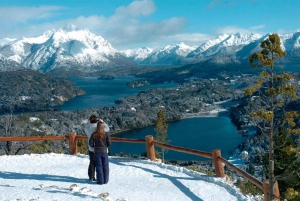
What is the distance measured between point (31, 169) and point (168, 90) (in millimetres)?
186686

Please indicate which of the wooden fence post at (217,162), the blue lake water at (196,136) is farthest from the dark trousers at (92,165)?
the blue lake water at (196,136)

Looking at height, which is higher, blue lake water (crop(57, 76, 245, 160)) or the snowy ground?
the snowy ground

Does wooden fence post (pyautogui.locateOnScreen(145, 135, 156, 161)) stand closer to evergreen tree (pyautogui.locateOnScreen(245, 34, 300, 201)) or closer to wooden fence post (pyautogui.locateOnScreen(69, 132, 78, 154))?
wooden fence post (pyautogui.locateOnScreen(69, 132, 78, 154))

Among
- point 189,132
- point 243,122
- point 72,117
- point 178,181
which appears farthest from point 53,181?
point 72,117

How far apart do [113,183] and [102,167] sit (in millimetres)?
548

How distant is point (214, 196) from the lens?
858cm

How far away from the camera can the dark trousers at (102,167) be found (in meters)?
8.68

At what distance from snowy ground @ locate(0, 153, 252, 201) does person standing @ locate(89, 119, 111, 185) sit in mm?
330

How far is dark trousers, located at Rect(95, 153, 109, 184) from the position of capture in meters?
8.68

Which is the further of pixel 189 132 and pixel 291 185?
pixel 189 132

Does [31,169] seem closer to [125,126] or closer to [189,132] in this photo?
[189,132]

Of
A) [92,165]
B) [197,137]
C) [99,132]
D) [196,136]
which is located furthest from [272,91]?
[196,136]

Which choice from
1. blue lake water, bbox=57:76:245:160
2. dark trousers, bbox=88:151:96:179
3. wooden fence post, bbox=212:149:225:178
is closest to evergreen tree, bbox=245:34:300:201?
wooden fence post, bbox=212:149:225:178

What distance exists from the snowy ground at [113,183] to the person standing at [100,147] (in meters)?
0.33
